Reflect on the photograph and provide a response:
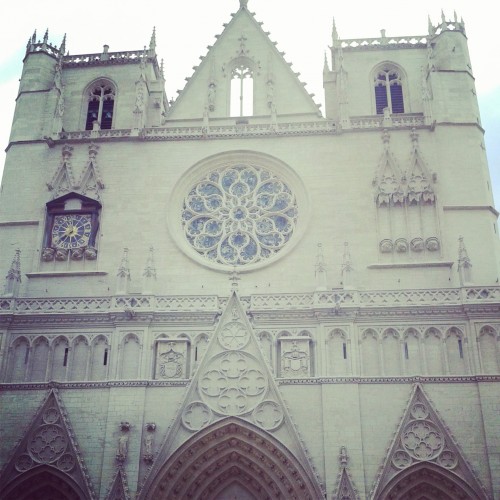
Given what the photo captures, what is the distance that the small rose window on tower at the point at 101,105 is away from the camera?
2495cm

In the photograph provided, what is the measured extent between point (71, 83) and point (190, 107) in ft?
14.7

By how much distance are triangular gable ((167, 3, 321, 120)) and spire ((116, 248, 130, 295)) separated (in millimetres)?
6082

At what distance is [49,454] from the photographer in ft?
60.1

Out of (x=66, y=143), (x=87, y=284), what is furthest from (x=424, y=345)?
(x=66, y=143)

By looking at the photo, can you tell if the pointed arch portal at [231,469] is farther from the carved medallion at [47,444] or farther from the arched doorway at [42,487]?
the carved medallion at [47,444]

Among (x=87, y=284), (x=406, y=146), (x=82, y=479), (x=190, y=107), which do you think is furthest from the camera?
(x=190, y=107)

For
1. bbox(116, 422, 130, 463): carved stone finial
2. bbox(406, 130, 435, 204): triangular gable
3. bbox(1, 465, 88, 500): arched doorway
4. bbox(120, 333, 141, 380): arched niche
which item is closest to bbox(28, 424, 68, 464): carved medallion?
bbox(1, 465, 88, 500): arched doorway

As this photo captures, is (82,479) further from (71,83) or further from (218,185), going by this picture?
(71,83)

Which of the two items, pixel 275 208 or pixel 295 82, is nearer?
pixel 275 208

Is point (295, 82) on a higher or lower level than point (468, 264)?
higher

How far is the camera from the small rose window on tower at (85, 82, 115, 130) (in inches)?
982

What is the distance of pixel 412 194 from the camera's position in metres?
21.6

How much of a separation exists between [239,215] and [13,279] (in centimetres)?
687

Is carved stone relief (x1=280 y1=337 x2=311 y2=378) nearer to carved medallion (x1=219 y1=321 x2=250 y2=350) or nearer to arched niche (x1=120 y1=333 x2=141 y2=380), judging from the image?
carved medallion (x1=219 y1=321 x2=250 y2=350)
